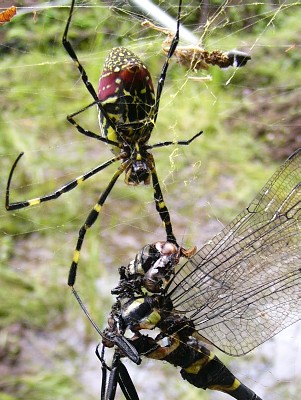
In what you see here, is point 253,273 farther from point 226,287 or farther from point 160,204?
point 160,204

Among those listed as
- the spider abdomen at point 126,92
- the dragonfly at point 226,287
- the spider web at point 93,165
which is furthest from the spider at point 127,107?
the spider web at point 93,165

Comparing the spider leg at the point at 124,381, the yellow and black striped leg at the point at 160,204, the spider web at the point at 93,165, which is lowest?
the spider leg at the point at 124,381

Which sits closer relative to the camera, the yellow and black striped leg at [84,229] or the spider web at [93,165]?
the yellow and black striped leg at [84,229]

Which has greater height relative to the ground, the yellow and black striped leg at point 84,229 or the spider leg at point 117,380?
the yellow and black striped leg at point 84,229

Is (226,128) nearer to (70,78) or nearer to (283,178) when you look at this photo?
(70,78)

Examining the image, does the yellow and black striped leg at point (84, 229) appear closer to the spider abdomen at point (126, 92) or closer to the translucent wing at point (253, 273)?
the spider abdomen at point (126, 92)

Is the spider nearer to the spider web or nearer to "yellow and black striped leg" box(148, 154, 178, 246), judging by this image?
"yellow and black striped leg" box(148, 154, 178, 246)
